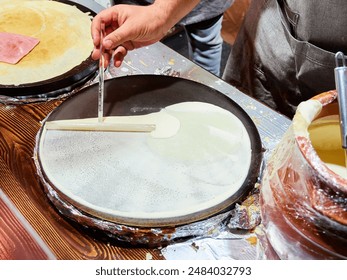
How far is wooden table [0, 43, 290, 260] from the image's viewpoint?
3.53 feet

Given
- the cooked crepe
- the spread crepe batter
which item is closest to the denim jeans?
the cooked crepe

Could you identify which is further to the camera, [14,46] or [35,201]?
[14,46]

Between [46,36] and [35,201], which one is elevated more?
[46,36]

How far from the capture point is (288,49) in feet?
4.89

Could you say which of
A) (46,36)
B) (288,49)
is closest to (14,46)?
(46,36)

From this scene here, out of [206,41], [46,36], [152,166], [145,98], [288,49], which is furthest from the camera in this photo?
[206,41]

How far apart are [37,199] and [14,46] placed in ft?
2.04

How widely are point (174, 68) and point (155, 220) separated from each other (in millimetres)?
691

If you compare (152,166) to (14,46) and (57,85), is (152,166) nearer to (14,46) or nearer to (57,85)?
(57,85)

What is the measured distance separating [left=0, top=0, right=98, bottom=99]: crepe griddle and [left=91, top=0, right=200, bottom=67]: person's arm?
0.28 ft

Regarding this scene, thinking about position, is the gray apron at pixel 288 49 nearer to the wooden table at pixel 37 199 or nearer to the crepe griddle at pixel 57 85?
the wooden table at pixel 37 199

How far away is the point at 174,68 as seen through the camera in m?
1.58
